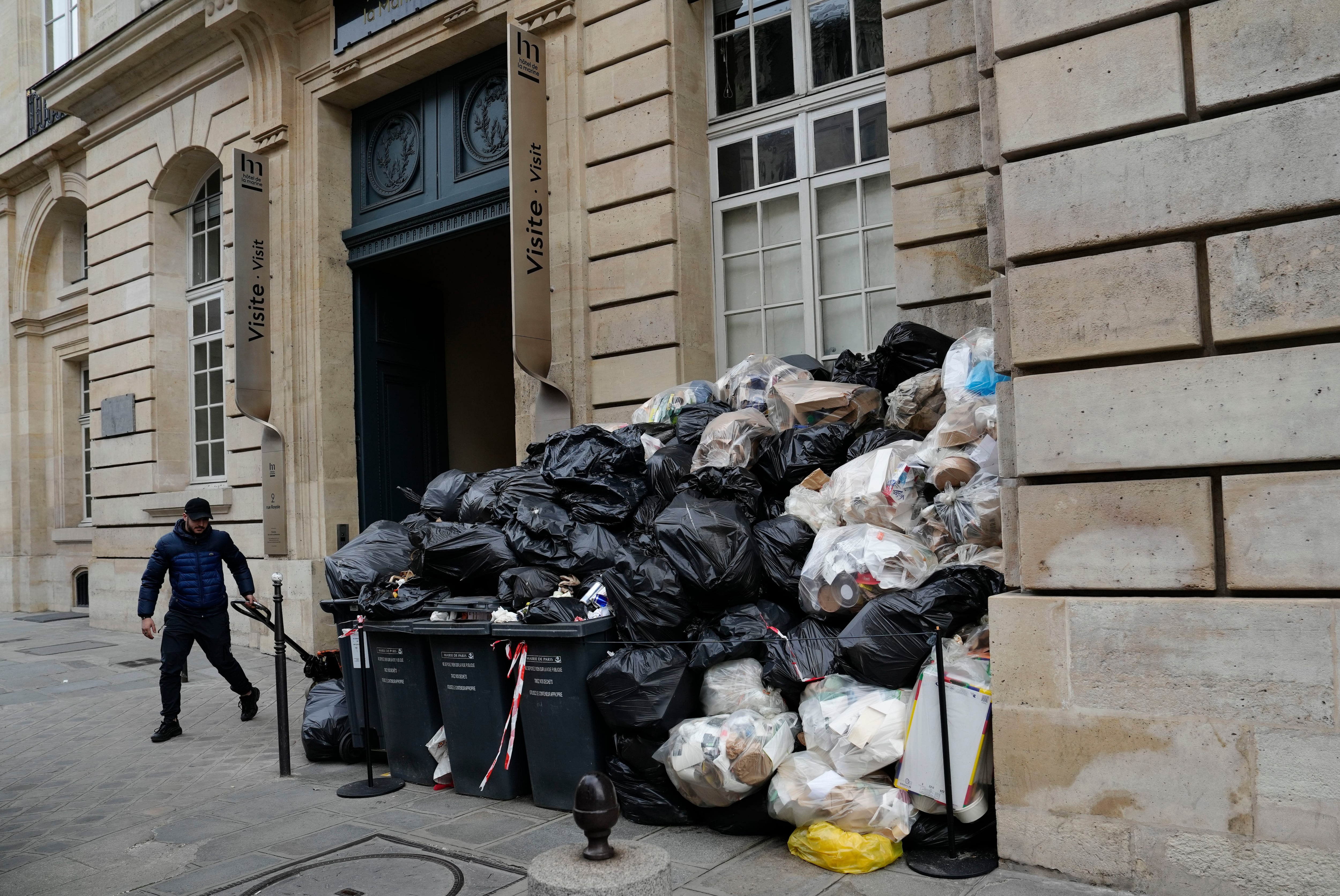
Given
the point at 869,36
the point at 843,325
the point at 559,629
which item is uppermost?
the point at 869,36

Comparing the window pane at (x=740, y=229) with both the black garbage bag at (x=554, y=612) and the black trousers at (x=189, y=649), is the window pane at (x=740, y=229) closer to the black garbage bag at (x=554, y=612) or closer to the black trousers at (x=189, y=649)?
the black garbage bag at (x=554, y=612)

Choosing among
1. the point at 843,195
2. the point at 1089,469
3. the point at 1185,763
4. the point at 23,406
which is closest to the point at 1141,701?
the point at 1185,763

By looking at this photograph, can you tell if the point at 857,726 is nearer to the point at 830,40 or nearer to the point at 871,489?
the point at 871,489

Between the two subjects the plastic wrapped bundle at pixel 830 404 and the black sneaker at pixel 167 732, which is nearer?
the plastic wrapped bundle at pixel 830 404

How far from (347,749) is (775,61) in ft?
19.5

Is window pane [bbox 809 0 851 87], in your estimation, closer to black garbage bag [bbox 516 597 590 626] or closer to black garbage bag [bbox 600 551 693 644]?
black garbage bag [bbox 600 551 693 644]

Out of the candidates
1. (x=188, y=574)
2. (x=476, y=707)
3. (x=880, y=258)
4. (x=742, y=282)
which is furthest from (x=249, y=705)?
(x=880, y=258)

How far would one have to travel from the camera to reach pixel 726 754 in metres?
4.18

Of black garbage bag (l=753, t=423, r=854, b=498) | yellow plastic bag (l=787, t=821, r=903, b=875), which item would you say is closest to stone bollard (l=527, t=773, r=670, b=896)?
yellow plastic bag (l=787, t=821, r=903, b=875)

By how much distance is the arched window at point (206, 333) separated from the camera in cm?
1252

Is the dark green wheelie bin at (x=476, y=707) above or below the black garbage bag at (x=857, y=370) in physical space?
below

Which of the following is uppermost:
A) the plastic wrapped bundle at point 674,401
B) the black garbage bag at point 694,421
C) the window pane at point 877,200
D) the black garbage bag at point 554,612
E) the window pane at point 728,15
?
the window pane at point 728,15

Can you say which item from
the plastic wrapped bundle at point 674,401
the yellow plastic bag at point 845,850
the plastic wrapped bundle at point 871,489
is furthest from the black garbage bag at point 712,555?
the plastic wrapped bundle at point 674,401

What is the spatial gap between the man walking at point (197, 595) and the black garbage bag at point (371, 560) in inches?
58.4
